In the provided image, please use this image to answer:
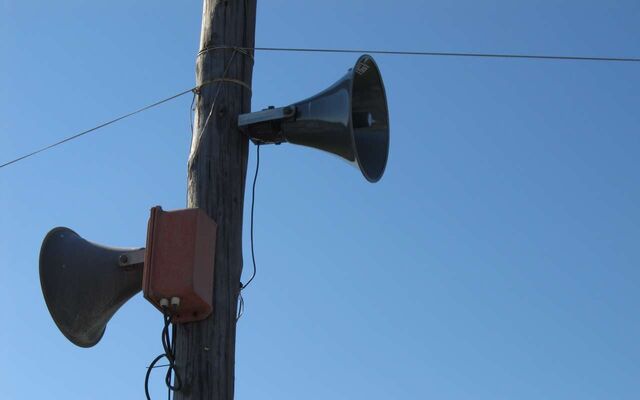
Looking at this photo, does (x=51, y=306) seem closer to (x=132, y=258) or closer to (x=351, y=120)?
(x=132, y=258)

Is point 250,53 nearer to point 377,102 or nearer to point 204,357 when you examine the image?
point 377,102

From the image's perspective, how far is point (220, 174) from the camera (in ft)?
17.1

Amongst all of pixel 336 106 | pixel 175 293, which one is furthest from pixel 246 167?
pixel 175 293

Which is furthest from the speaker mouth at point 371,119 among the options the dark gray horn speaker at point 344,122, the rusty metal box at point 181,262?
the rusty metal box at point 181,262

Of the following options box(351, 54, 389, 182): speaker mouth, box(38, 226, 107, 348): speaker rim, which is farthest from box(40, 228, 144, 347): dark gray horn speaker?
box(351, 54, 389, 182): speaker mouth

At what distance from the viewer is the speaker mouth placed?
18.0 feet

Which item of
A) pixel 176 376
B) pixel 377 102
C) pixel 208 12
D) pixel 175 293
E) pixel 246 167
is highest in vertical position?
pixel 208 12

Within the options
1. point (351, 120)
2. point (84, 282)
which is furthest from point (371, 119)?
point (84, 282)

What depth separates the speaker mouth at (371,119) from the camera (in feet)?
18.0

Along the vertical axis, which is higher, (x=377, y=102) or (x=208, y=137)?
(x=377, y=102)

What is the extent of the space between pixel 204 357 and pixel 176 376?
146 millimetres

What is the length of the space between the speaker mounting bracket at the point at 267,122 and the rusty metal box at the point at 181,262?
64cm

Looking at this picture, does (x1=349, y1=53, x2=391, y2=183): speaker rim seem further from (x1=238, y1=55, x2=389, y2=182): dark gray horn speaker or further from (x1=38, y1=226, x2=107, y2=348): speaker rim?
(x1=38, y1=226, x2=107, y2=348): speaker rim

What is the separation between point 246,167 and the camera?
5395 millimetres
